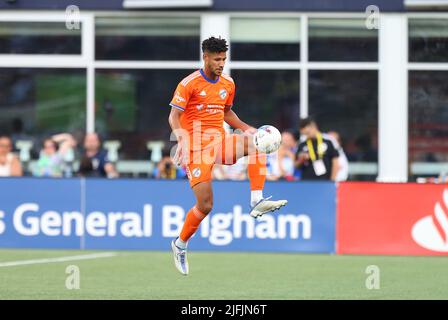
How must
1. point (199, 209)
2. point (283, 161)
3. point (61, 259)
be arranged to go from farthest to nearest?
point (283, 161), point (61, 259), point (199, 209)

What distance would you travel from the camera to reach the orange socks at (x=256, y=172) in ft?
39.3

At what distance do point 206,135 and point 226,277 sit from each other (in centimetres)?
213

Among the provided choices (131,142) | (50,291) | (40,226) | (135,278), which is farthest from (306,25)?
(50,291)

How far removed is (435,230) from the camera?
54.8 feet

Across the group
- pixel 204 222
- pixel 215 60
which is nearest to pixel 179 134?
pixel 215 60

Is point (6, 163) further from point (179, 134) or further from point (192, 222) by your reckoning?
point (179, 134)

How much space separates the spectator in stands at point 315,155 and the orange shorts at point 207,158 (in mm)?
5379

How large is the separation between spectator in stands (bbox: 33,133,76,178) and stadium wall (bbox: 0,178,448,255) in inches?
94.9

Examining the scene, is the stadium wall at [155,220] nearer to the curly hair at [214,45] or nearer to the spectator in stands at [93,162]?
the spectator in stands at [93,162]

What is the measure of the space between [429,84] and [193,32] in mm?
4613

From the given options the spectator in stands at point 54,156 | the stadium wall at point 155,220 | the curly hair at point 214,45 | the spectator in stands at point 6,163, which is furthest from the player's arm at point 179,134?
the spectator in stands at point 54,156

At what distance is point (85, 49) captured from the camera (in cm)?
2195
